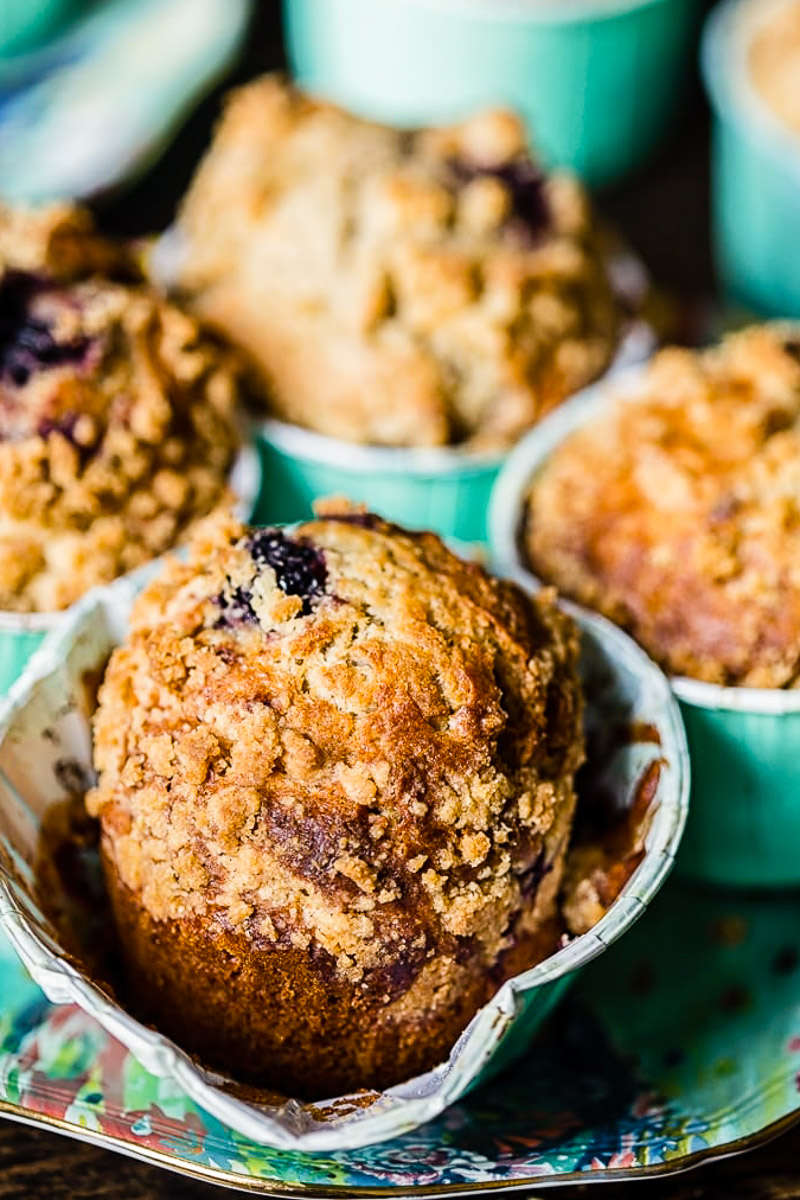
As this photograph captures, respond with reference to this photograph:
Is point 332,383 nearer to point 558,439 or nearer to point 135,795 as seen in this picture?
point 558,439

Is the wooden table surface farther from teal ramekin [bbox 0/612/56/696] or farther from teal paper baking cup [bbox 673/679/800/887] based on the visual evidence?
teal ramekin [bbox 0/612/56/696]

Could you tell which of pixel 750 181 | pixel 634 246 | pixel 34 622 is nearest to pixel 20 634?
pixel 34 622

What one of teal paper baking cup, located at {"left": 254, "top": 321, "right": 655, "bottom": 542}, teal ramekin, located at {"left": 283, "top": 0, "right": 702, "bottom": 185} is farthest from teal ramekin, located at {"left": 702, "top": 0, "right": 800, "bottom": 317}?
teal paper baking cup, located at {"left": 254, "top": 321, "right": 655, "bottom": 542}

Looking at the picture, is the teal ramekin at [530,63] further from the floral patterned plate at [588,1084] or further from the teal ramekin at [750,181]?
the floral patterned plate at [588,1084]

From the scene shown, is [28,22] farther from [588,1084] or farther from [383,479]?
[588,1084]

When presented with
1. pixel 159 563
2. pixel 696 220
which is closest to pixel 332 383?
pixel 159 563

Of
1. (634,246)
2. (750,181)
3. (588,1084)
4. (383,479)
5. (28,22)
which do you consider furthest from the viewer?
(28,22)

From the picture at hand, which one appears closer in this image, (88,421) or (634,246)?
(88,421)
